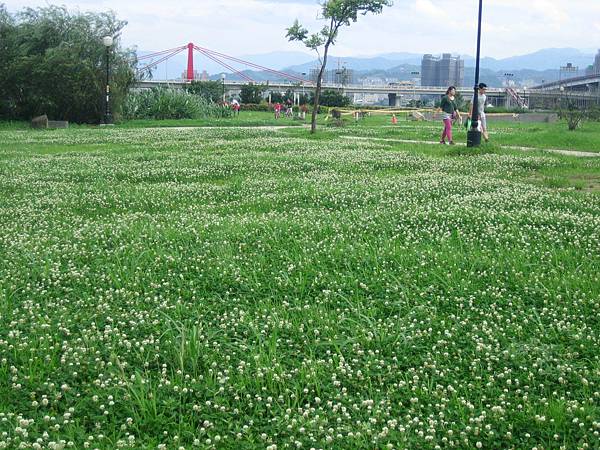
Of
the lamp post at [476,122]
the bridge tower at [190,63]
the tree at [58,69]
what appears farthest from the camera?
the bridge tower at [190,63]

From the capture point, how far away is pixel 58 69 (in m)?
39.7

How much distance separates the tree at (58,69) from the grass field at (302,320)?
30939mm

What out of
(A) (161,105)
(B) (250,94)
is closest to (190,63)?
(B) (250,94)

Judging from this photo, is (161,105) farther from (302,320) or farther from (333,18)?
(302,320)

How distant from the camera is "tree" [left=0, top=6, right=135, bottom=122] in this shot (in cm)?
4006

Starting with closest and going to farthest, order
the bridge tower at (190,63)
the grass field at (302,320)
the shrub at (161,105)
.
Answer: the grass field at (302,320), the shrub at (161,105), the bridge tower at (190,63)

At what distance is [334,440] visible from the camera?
3.91 m

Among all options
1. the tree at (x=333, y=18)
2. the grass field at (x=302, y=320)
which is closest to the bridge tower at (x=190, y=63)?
the tree at (x=333, y=18)

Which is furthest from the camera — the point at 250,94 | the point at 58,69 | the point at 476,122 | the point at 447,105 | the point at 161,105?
the point at 250,94

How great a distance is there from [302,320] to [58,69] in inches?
1522

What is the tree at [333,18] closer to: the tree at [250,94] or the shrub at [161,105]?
the shrub at [161,105]

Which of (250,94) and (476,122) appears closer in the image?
(476,122)

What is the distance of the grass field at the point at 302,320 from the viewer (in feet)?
13.4

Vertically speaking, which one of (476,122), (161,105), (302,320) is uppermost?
(161,105)
